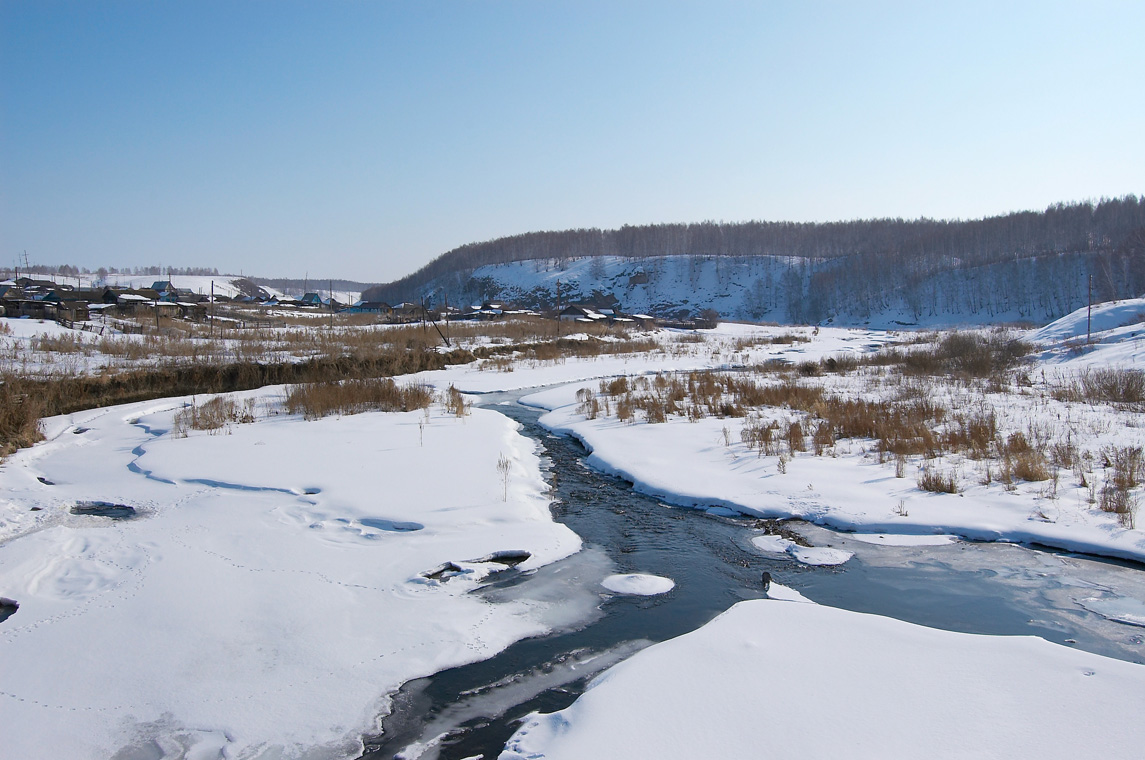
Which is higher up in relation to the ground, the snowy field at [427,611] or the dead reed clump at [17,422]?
the dead reed clump at [17,422]


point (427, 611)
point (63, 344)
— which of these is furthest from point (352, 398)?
point (63, 344)

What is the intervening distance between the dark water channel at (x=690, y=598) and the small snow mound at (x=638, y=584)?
0.08 meters

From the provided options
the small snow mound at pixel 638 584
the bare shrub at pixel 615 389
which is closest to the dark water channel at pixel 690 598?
the small snow mound at pixel 638 584

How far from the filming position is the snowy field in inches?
140

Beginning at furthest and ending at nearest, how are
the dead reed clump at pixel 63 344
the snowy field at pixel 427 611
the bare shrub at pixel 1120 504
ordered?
the dead reed clump at pixel 63 344, the bare shrub at pixel 1120 504, the snowy field at pixel 427 611

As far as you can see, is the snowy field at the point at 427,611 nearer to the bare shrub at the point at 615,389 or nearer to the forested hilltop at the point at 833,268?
the bare shrub at the point at 615,389

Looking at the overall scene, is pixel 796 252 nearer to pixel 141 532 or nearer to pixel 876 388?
pixel 876 388

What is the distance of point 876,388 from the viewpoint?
17.9 meters

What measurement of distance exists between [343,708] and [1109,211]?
149 m

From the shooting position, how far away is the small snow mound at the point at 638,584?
5820mm

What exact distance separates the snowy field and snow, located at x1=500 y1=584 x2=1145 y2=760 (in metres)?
0.02

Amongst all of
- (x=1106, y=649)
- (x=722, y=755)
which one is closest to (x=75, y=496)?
(x=722, y=755)

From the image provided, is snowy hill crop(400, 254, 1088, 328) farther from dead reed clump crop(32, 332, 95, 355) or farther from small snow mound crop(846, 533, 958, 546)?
dead reed clump crop(32, 332, 95, 355)

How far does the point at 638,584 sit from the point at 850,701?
8.07 ft
